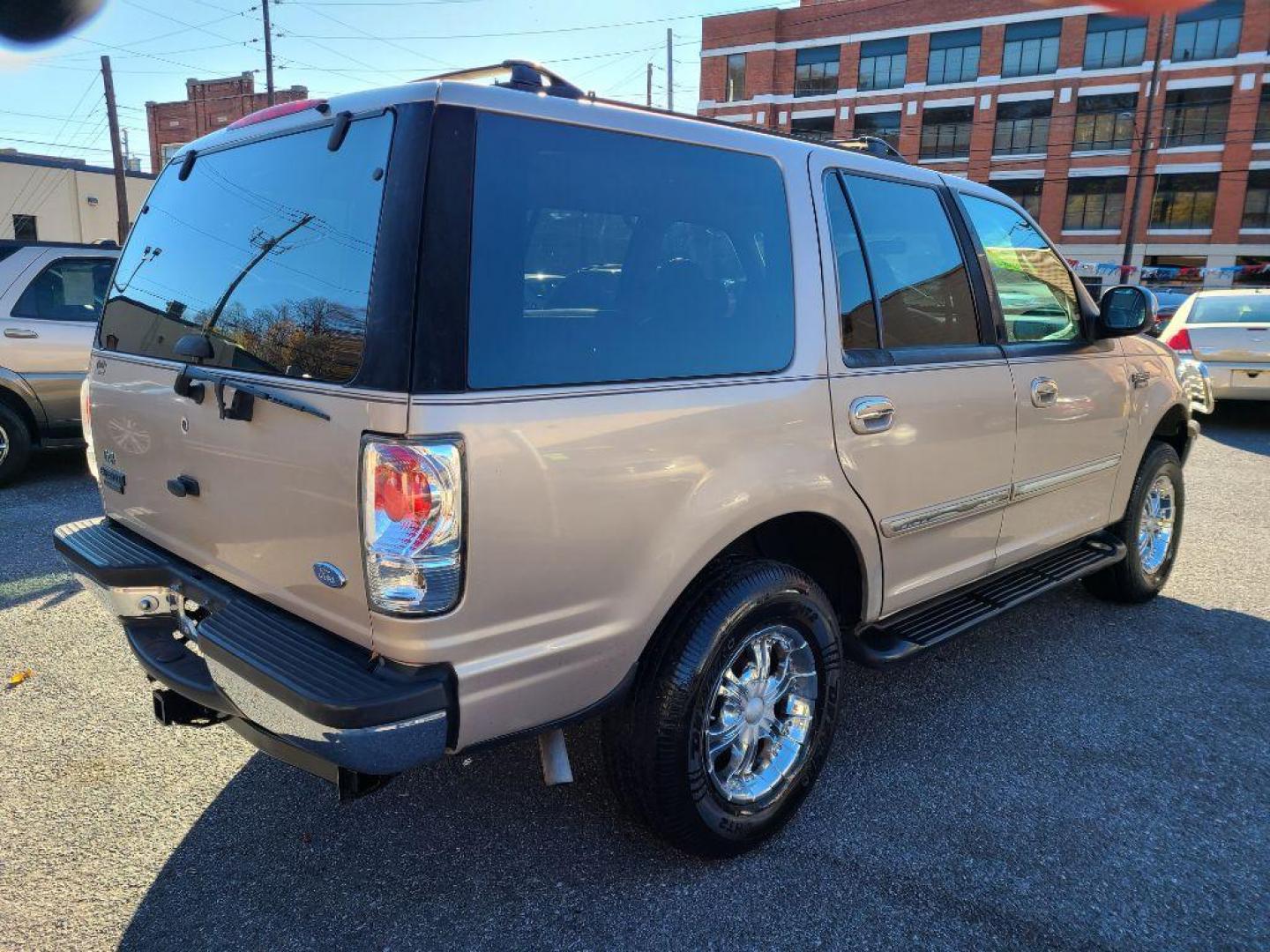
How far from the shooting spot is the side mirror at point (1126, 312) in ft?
12.5

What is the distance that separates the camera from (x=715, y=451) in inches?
90.4

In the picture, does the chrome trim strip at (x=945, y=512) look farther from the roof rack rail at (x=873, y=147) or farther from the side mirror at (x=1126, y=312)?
the roof rack rail at (x=873, y=147)

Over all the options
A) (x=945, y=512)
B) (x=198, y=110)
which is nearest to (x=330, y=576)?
(x=945, y=512)

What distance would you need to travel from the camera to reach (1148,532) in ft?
15.7

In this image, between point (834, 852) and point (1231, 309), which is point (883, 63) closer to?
point (1231, 309)

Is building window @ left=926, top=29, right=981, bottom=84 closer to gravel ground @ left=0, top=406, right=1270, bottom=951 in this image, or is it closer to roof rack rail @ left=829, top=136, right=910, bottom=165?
roof rack rail @ left=829, top=136, right=910, bottom=165

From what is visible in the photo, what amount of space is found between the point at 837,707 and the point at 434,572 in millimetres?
1521

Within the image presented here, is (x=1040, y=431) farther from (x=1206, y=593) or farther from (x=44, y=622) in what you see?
(x=44, y=622)

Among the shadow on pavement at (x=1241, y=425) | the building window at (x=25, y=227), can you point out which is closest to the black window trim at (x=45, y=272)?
the shadow on pavement at (x=1241, y=425)

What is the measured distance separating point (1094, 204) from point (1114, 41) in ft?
25.0

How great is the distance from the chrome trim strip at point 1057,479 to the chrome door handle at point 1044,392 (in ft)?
1.00

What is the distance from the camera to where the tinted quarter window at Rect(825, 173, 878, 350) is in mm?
2770

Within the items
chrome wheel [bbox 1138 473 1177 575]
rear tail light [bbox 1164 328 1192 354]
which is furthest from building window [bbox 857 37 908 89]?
chrome wheel [bbox 1138 473 1177 575]

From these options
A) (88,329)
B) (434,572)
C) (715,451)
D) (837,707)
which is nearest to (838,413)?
(715,451)
